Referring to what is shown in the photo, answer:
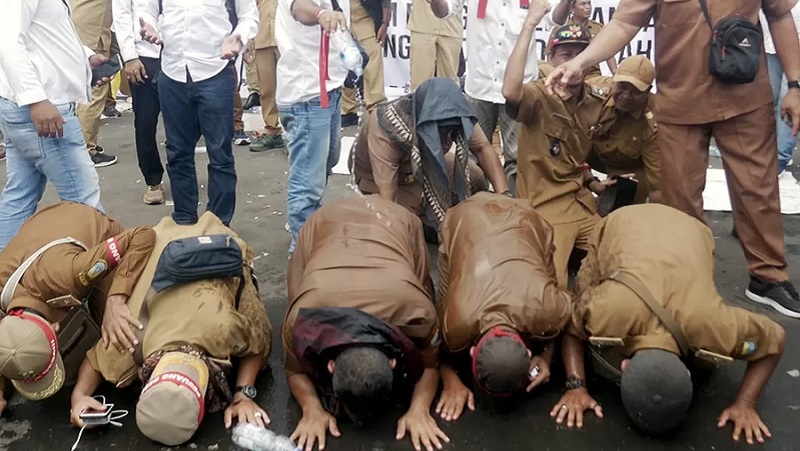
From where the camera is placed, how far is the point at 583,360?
2.87 m

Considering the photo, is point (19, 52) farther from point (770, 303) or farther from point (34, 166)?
point (770, 303)

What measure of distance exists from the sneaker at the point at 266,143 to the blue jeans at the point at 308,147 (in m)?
2.68

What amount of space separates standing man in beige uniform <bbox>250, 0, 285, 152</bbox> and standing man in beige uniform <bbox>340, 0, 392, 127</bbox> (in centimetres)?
65

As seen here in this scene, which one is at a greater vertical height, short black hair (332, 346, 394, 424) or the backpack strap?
the backpack strap

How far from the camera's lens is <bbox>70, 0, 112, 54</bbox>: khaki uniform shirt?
220 inches

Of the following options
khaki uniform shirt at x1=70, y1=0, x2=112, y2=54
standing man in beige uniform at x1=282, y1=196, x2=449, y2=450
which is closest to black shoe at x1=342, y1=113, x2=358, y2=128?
khaki uniform shirt at x1=70, y1=0, x2=112, y2=54

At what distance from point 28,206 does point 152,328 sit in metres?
1.29

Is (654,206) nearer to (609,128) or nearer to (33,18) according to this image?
(609,128)

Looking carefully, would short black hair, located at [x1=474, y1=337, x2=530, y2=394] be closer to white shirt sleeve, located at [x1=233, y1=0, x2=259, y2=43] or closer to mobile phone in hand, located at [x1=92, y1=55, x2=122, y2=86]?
white shirt sleeve, located at [x1=233, y1=0, x2=259, y2=43]

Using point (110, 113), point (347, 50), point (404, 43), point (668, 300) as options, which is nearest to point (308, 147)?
point (347, 50)

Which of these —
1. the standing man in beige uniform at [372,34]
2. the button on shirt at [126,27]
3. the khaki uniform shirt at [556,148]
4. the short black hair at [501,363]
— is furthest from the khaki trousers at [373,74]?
the short black hair at [501,363]

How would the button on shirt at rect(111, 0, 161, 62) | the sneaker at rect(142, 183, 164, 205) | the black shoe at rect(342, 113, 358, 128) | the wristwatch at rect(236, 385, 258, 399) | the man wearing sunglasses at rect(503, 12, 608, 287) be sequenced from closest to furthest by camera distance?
the wristwatch at rect(236, 385, 258, 399), the man wearing sunglasses at rect(503, 12, 608, 287), the button on shirt at rect(111, 0, 161, 62), the sneaker at rect(142, 183, 164, 205), the black shoe at rect(342, 113, 358, 128)

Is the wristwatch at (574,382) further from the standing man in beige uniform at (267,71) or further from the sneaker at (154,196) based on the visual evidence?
the standing man in beige uniform at (267,71)

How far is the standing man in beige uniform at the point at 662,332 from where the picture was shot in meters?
2.45
